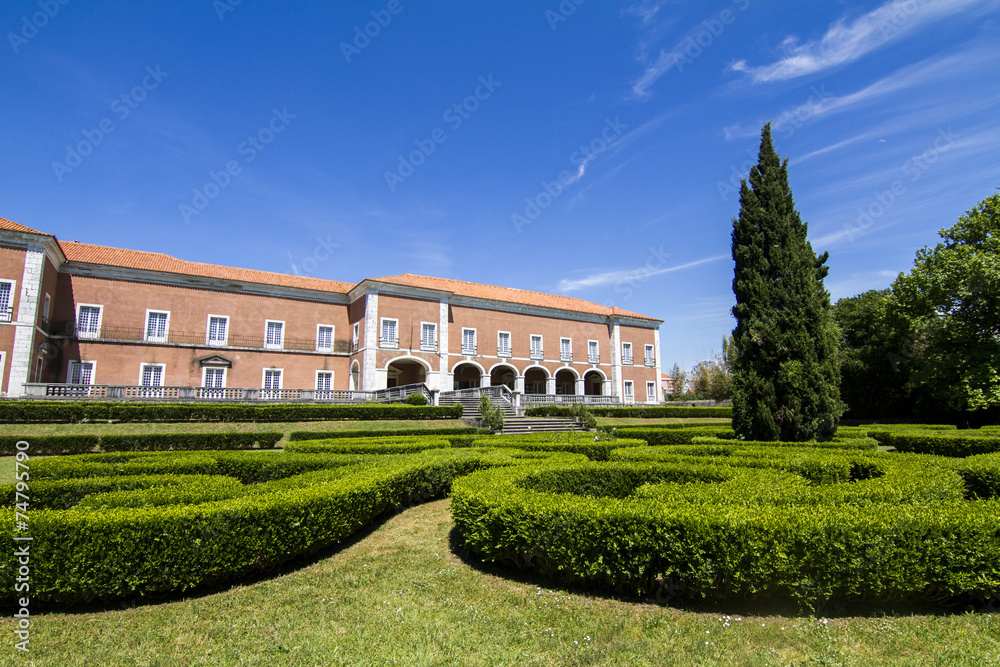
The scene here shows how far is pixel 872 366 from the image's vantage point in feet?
110

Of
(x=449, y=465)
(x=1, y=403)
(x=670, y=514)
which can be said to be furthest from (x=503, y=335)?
(x=670, y=514)

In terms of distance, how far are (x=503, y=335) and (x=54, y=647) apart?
115 feet

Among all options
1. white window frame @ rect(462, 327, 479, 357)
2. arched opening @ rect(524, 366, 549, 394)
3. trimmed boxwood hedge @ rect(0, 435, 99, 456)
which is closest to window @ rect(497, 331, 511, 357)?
white window frame @ rect(462, 327, 479, 357)

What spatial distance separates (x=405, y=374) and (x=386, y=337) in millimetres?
5429

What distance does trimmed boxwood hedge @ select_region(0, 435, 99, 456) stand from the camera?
13473mm

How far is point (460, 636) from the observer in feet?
13.2

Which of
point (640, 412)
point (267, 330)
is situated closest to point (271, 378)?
point (267, 330)

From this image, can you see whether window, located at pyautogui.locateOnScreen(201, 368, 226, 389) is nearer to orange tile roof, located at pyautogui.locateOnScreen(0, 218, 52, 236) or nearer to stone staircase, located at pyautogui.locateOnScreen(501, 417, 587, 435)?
orange tile roof, located at pyautogui.locateOnScreen(0, 218, 52, 236)

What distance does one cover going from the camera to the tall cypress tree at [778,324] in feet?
46.2

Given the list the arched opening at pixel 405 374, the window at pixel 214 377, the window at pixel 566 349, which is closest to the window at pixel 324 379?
the arched opening at pixel 405 374

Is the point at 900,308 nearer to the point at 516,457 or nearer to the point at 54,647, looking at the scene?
the point at 516,457

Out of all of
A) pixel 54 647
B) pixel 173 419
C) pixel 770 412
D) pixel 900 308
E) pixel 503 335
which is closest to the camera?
pixel 54 647

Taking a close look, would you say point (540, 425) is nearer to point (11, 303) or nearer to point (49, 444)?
point (49, 444)

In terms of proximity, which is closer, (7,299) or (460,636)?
(460,636)
